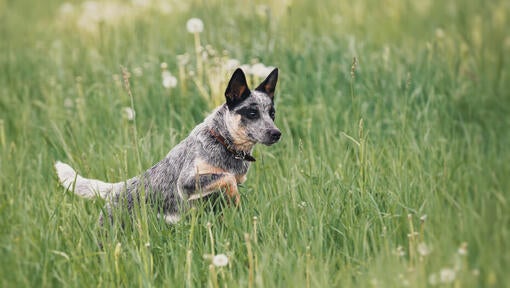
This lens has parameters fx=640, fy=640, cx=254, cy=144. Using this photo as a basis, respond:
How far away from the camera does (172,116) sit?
20.2 feet

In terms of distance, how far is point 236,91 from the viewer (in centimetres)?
433

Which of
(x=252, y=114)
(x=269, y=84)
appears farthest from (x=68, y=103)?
(x=252, y=114)

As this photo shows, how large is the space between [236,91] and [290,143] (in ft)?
4.35

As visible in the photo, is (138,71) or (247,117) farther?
(138,71)

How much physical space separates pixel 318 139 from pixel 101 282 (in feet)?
8.52

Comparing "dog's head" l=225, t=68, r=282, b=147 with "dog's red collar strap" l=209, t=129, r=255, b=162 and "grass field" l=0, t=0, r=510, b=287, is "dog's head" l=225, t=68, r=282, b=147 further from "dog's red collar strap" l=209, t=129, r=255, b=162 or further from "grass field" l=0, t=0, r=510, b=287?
"grass field" l=0, t=0, r=510, b=287

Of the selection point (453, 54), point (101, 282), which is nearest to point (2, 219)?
point (101, 282)

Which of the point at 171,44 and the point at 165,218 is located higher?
the point at 171,44

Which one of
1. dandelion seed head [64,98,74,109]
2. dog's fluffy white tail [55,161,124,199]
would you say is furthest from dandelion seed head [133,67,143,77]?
dog's fluffy white tail [55,161,124,199]

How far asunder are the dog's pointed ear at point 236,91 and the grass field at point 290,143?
67cm

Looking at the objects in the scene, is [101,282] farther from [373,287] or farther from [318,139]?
[318,139]

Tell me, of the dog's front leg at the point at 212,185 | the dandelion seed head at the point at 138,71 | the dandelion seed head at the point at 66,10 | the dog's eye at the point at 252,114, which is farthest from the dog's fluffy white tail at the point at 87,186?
the dandelion seed head at the point at 66,10

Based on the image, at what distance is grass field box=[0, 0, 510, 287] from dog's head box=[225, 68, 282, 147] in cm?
43

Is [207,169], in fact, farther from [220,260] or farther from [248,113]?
[220,260]
